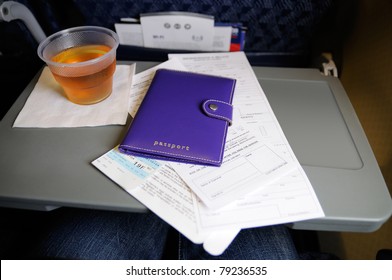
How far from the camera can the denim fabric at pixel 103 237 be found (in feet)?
1.85

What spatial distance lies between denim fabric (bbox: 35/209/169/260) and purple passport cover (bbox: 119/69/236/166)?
0.23 metres

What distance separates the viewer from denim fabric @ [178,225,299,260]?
0.60m

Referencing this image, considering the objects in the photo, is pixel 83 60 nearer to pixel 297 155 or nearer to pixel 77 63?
pixel 77 63

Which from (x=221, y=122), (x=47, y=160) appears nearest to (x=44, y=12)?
(x=47, y=160)

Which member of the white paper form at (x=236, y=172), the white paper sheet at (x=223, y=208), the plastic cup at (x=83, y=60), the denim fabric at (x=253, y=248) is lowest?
the denim fabric at (x=253, y=248)

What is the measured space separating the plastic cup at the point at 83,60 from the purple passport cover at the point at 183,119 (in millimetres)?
101

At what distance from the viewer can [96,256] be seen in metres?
0.57

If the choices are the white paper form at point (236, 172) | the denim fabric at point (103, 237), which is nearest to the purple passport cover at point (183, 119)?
the white paper form at point (236, 172)

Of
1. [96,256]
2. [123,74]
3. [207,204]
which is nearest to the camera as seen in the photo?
[207,204]

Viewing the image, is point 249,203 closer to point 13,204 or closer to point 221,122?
point 221,122

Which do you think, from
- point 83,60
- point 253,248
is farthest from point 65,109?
point 253,248

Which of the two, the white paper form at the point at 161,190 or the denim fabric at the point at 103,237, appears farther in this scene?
the denim fabric at the point at 103,237

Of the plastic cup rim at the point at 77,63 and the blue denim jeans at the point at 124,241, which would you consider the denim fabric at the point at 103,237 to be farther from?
the plastic cup rim at the point at 77,63

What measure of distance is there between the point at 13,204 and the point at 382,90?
31.7 inches
